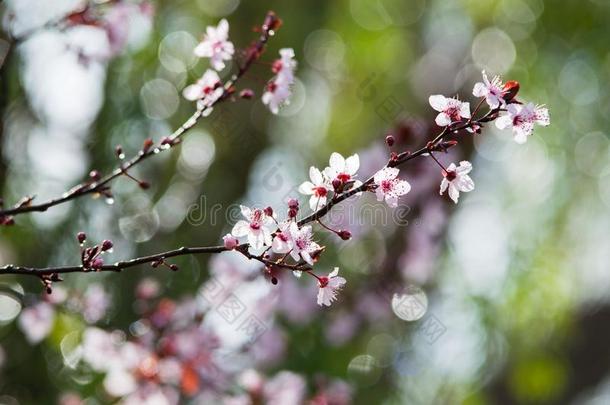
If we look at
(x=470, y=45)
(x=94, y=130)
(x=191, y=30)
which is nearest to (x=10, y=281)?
(x=94, y=130)

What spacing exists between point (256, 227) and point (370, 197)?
3231mm

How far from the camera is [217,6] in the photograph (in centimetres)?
650

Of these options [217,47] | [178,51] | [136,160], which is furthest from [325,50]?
[136,160]

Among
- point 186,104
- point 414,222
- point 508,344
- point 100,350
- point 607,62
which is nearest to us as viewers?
point 100,350

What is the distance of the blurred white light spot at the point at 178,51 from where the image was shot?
6.29 meters

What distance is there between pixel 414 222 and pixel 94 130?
2648 mm

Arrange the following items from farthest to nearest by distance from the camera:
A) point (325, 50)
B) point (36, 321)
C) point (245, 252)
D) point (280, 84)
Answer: point (325, 50) → point (36, 321) → point (280, 84) → point (245, 252)

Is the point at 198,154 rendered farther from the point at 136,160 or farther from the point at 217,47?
the point at 136,160

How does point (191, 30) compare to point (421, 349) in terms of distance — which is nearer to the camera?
point (421, 349)

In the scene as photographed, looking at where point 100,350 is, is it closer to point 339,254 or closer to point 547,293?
point 339,254

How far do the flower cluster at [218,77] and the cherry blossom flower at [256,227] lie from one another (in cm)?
67

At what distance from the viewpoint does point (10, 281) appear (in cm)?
498

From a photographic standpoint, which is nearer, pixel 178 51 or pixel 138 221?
pixel 138 221

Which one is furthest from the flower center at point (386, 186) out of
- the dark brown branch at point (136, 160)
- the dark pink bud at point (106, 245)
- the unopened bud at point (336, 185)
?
the dark pink bud at point (106, 245)
